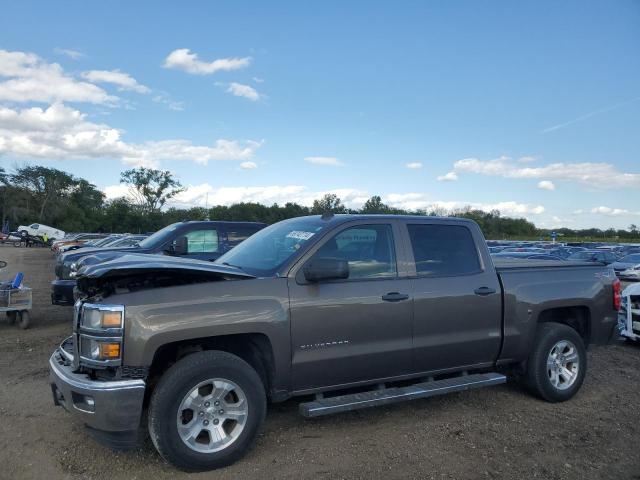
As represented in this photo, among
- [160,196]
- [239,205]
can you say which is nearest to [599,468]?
[239,205]

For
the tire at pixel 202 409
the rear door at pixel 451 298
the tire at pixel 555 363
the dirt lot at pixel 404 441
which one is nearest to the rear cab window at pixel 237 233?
the dirt lot at pixel 404 441

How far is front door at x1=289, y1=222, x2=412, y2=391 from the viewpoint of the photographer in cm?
409

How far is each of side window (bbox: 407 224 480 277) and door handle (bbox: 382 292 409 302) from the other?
324 millimetres

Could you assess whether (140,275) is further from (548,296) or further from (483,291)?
(548,296)

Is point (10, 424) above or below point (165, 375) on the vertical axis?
below

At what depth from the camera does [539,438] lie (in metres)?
4.45

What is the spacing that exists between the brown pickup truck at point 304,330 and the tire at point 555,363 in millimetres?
15

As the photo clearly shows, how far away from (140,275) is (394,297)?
6.69 feet

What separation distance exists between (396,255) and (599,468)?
7.27 feet

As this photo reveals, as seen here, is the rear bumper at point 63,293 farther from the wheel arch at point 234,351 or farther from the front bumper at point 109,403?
the front bumper at point 109,403

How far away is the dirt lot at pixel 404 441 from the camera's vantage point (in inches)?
148

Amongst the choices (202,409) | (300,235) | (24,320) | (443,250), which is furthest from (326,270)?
(24,320)

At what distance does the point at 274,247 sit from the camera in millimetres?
4680

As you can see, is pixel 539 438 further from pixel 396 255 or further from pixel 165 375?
pixel 165 375
